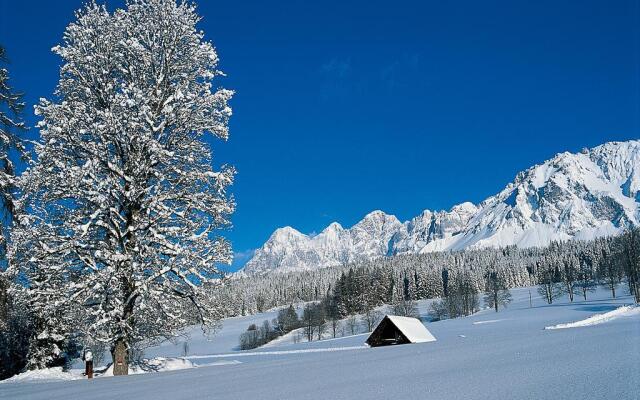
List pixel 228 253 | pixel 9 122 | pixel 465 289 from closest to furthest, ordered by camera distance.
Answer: pixel 228 253, pixel 9 122, pixel 465 289

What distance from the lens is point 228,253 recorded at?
1485 cm

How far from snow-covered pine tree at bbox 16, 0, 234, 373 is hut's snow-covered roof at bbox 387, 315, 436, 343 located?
23561 millimetres

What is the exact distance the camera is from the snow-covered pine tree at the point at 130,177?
13281 millimetres

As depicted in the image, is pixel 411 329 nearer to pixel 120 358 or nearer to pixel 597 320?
pixel 597 320

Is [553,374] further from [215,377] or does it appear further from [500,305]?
[500,305]

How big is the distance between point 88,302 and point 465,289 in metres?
140

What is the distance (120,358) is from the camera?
14102 mm

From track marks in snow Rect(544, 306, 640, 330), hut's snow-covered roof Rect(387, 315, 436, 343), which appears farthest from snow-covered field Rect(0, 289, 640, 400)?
track marks in snow Rect(544, 306, 640, 330)

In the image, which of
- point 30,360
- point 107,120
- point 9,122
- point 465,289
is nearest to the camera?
point 107,120

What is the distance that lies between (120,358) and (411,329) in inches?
1060

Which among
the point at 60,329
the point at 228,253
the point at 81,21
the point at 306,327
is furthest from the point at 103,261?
the point at 306,327

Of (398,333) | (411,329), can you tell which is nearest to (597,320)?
(411,329)

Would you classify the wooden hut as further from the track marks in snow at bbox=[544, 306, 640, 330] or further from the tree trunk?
the tree trunk

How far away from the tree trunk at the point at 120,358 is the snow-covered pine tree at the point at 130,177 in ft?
0.46
